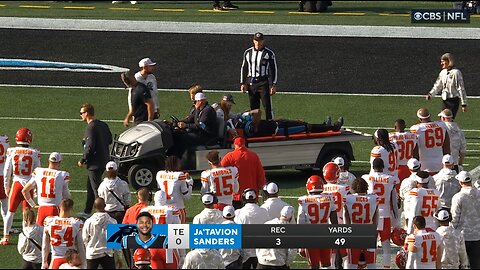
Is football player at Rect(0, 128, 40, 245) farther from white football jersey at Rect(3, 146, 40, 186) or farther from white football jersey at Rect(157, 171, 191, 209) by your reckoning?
white football jersey at Rect(157, 171, 191, 209)

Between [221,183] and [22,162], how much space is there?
3096 mm

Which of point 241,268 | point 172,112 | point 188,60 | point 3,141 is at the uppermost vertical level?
point 188,60

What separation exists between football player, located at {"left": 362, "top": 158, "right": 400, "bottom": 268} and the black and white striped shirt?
712cm

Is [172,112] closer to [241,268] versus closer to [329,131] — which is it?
[329,131]

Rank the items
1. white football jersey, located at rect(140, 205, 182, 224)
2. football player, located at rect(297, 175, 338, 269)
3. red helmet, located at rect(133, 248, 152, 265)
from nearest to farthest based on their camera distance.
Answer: red helmet, located at rect(133, 248, 152, 265)
white football jersey, located at rect(140, 205, 182, 224)
football player, located at rect(297, 175, 338, 269)

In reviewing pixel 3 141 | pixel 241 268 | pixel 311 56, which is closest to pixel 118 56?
pixel 311 56

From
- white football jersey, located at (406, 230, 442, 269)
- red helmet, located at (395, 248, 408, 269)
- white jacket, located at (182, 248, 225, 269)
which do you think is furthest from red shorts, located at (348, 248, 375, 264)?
white jacket, located at (182, 248, 225, 269)

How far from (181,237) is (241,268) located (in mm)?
1513

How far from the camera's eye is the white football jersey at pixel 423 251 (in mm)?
16969

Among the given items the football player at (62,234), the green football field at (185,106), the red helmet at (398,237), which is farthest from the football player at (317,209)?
the football player at (62,234)

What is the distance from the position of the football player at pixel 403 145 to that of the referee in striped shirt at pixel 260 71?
15.9 ft

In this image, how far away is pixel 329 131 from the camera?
24.5m

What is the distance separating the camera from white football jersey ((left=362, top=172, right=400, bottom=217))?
760 inches

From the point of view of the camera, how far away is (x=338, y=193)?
18.8 m
